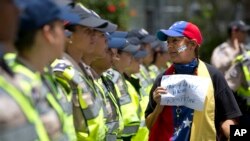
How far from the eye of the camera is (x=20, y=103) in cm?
350

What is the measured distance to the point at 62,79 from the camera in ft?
17.1

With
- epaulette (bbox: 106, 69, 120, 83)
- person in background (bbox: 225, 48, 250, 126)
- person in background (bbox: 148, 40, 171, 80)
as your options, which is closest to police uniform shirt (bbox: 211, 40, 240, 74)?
person in background (bbox: 148, 40, 171, 80)

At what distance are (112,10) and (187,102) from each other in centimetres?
1200

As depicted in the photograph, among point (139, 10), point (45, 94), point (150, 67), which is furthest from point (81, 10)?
point (139, 10)

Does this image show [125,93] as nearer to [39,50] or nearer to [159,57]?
[39,50]

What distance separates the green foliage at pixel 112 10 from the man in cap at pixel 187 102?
11151 mm

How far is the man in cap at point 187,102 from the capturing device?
22.4 feet

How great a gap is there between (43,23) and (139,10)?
77.9 ft

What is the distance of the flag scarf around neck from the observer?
22.3 ft

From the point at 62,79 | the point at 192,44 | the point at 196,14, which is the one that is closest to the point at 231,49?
the point at 192,44

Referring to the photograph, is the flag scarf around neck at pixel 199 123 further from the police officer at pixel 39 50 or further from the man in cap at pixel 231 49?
the man in cap at pixel 231 49

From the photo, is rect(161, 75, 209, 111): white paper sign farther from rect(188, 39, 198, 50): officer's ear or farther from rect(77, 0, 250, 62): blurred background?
rect(77, 0, 250, 62): blurred background

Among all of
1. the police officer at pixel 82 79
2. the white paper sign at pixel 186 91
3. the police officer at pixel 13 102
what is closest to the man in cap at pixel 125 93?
the white paper sign at pixel 186 91

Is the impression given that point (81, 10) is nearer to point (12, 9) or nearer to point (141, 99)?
point (12, 9)
